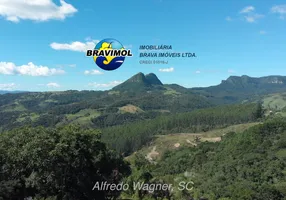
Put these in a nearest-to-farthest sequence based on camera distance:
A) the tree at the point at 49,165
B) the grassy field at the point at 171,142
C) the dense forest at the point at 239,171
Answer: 1. the tree at the point at 49,165
2. the dense forest at the point at 239,171
3. the grassy field at the point at 171,142

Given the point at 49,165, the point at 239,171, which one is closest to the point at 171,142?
the point at 239,171

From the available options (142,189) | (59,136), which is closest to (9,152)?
(59,136)

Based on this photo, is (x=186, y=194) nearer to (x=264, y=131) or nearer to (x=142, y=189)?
(x=142, y=189)

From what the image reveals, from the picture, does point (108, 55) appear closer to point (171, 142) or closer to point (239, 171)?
point (239, 171)

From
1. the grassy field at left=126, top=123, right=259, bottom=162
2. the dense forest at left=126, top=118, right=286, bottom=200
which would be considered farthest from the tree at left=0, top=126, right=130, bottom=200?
the grassy field at left=126, top=123, right=259, bottom=162

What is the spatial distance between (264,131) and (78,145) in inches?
3307

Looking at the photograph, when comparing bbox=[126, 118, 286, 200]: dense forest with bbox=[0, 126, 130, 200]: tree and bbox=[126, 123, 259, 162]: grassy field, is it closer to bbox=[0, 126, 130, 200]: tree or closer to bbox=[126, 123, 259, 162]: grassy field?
bbox=[0, 126, 130, 200]: tree

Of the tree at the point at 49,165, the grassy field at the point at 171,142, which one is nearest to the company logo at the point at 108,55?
the tree at the point at 49,165

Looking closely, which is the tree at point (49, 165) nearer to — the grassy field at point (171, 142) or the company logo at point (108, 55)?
the company logo at point (108, 55)

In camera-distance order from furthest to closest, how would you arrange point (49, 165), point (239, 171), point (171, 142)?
point (171, 142) → point (239, 171) → point (49, 165)

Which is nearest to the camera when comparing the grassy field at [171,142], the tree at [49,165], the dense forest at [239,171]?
the tree at [49,165]

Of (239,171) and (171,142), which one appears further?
(171,142)

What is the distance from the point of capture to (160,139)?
16888 centimetres

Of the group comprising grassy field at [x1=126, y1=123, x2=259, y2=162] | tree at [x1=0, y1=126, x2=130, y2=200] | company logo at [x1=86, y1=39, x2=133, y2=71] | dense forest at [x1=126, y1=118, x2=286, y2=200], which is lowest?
grassy field at [x1=126, y1=123, x2=259, y2=162]
